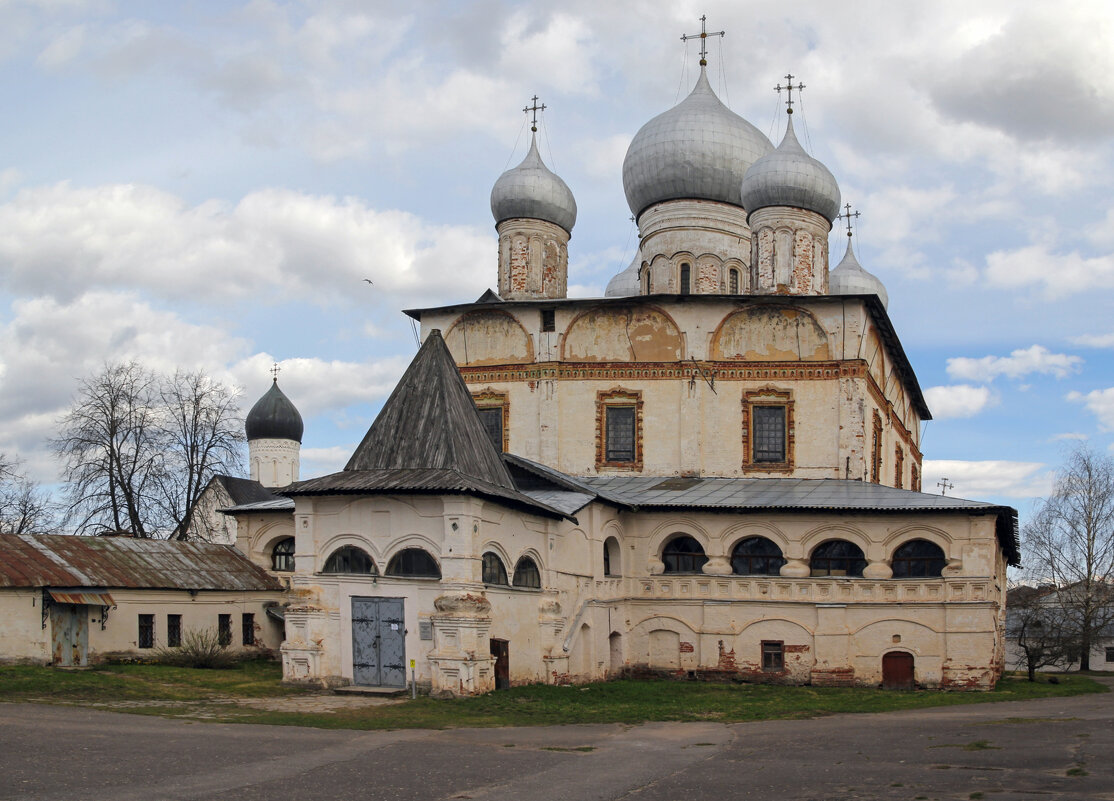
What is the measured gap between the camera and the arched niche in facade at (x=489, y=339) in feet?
88.9

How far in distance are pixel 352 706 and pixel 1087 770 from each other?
972 centimetres

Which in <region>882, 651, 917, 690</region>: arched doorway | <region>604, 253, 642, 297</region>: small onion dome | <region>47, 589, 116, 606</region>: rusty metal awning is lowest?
<region>882, 651, 917, 690</region>: arched doorway

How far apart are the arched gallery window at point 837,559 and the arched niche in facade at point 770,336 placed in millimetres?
4389

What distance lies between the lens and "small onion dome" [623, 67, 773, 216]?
30.6 meters

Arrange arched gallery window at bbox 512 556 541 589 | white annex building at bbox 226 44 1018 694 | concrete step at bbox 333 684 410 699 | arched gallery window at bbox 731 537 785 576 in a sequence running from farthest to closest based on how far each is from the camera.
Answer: arched gallery window at bbox 731 537 785 576 < arched gallery window at bbox 512 556 541 589 < white annex building at bbox 226 44 1018 694 < concrete step at bbox 333 684 410 699

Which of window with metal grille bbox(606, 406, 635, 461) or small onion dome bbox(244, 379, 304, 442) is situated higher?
small onion dome bbox(244, 379, 304, 442)

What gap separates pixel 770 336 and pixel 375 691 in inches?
488

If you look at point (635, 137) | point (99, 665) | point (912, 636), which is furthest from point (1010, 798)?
point (635, 137)

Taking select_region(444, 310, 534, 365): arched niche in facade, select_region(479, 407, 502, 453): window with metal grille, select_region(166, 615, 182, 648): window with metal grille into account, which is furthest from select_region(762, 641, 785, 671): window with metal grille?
select_region(166, 615, 182, 648): window with metal grille

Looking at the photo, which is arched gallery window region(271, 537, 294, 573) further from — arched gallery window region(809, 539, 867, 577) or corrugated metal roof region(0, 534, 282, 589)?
arched gallery window region(809, 539, 867, 577)

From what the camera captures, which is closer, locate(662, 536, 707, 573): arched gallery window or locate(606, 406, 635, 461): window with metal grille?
locate(662, 536, 707, 573): arched gallery window

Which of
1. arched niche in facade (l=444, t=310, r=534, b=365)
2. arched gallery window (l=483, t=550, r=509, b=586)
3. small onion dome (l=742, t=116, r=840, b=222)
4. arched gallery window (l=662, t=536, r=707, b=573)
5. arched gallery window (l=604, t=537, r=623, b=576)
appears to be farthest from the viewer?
small onion dome (l=742, t=116, r=840, b=222)

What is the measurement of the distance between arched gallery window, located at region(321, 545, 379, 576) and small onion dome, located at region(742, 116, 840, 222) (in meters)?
14.0

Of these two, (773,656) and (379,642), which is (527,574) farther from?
(773,656)
